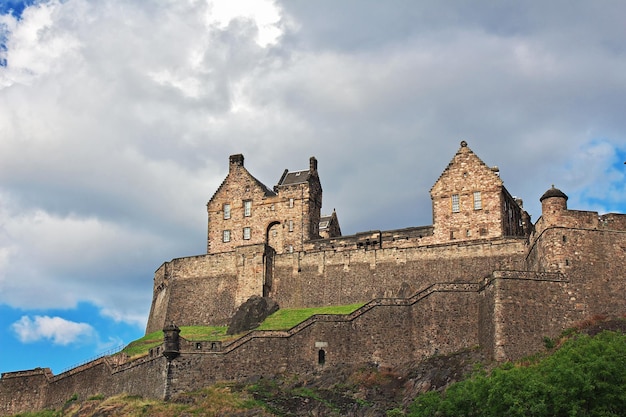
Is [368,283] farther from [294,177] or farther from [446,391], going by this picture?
[446,391]

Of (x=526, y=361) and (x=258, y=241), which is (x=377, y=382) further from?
(x=258, y=241)

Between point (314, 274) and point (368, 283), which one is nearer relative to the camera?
point (368, 283)

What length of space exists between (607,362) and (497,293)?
1356 centimetres

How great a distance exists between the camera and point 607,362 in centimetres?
4469

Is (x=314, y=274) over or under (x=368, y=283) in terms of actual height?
over

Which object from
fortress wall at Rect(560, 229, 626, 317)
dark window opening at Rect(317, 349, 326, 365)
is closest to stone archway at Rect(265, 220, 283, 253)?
dark window opening at Rect(317, 349, 326, 365)

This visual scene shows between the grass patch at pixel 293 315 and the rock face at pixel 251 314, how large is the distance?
0.65 metres

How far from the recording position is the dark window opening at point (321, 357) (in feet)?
203

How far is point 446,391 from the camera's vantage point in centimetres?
5231

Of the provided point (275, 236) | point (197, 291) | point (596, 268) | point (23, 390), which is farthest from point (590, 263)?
point (23, 390)

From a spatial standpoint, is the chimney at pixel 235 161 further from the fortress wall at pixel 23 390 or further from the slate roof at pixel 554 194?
the slate roof at pixel 554 194

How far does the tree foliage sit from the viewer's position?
43781 millimetres

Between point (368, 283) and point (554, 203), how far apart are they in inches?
746

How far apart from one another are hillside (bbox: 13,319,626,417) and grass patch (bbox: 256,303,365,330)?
8.21 meters
